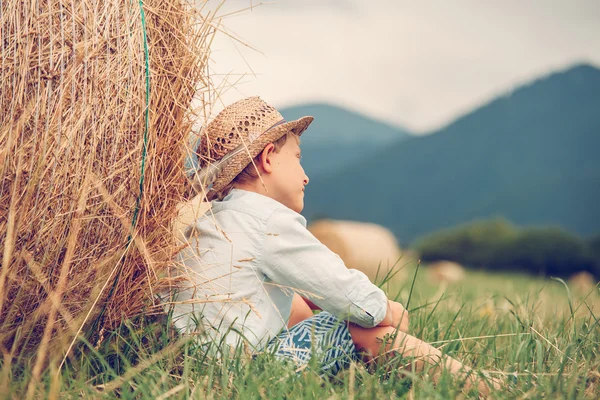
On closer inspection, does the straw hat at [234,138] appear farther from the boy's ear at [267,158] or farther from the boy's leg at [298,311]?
the boy's leg at [298,311]

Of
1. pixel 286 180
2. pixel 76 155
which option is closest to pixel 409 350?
pixel 286 180

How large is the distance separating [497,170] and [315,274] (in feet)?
145

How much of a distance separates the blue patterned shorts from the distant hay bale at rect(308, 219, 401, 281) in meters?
5.01

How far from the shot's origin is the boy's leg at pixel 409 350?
1.88 metres

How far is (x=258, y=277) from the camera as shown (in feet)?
6.65

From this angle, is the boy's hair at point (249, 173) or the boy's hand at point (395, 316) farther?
the boy's hair at point (249, 173)

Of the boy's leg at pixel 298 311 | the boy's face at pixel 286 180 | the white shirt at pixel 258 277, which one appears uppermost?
the boy's face at pixel 286 180

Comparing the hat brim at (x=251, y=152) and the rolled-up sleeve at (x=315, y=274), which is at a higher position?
the hat brim at (x=251, y=152)

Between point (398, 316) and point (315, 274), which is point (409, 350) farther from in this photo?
point (315, 274)

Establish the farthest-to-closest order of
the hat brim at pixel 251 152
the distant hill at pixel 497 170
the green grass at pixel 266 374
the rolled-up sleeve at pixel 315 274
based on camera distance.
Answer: the distant hill at pixel 497 170 → the hat brim at pixel 251 152 → the rolled-up sleeve at pixel 315 274 → the green grass at pixel 266 374

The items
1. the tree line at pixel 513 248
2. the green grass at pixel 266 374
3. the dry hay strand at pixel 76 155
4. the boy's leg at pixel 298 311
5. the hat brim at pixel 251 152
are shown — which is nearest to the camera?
the green grass at pixel 266 374

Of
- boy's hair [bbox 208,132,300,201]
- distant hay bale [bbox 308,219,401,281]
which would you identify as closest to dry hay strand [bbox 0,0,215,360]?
boy's hair [bbox 208,132,300,201]

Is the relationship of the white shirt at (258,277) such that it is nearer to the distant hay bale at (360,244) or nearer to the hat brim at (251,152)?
the hat brim at (251,152)

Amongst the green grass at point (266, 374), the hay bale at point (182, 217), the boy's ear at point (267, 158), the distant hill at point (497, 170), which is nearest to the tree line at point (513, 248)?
the green grass at point (266, 374)
